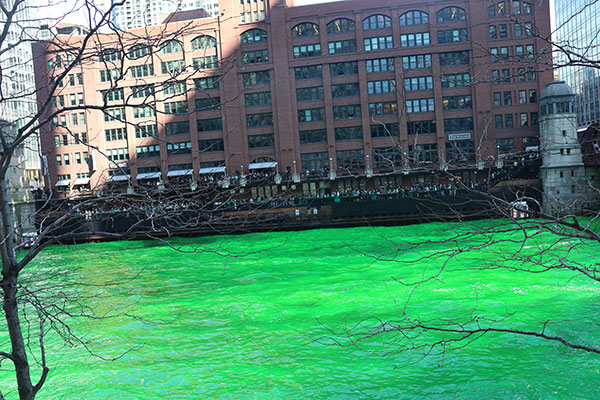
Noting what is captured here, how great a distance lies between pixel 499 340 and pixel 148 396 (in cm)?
1193

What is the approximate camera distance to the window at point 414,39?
228ft

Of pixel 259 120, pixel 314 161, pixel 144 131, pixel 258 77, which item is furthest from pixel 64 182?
pixel 144 131

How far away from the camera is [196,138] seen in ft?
242

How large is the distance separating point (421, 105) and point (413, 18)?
11.5 metres

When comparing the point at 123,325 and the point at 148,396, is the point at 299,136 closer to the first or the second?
the point at 123,325

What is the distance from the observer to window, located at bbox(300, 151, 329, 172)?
235 feet

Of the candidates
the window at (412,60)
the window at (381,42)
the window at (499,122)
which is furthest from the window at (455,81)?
the window at (381,42)

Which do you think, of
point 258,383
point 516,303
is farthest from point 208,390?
point 516,303

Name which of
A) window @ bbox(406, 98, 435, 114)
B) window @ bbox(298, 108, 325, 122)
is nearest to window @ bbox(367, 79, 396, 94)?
window @ bbox(406, 98, 435, 114)

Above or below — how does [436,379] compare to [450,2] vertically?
below

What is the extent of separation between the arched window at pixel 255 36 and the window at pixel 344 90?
38.8ft

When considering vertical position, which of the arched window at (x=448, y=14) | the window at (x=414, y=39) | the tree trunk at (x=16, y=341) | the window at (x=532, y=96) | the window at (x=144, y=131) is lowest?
the tree trunk at (x=16, y=341)

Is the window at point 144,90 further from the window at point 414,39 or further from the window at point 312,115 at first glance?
the window at point 414,39

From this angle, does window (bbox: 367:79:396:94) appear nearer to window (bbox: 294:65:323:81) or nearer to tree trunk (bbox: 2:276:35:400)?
window (bbox: 294:65:323:81)
